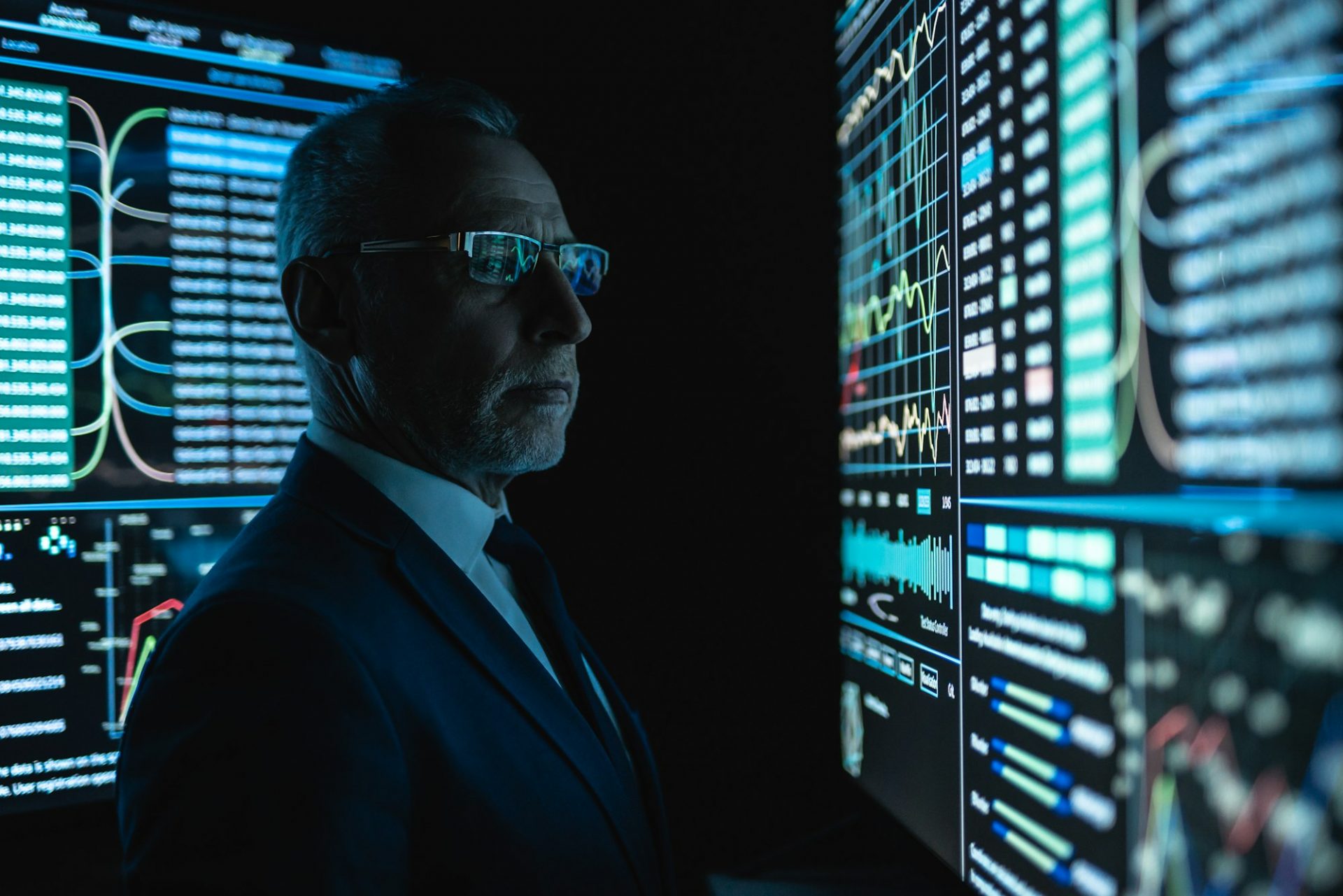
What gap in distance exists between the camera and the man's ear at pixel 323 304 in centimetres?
99

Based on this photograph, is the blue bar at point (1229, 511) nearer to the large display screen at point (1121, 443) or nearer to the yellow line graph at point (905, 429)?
the large display screen at point (1121, 443)

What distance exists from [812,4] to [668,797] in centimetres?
137

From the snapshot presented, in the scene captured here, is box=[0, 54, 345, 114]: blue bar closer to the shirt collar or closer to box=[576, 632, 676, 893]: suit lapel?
the shirt collar

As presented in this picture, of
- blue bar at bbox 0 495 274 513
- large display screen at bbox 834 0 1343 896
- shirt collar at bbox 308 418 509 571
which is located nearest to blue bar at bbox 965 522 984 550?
large display screen at bbox 834 0 1343 896

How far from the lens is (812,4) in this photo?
1.40 meters

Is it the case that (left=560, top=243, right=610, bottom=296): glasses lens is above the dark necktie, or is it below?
above

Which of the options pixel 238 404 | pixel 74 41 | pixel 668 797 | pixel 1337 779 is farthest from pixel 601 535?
pixel 1337 779

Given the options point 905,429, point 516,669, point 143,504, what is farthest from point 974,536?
point 143,504

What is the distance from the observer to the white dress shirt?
3.08 ft

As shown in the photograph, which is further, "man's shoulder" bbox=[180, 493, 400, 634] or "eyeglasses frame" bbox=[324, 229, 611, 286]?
"eyeglasses frame" bbox=[324, 229, 611, 286]

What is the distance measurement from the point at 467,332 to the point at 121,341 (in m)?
0.57

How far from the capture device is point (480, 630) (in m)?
0.86

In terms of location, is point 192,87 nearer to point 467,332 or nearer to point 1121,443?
point 467,332

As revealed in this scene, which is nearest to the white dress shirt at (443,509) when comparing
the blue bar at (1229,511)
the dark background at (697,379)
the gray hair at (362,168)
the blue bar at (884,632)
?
the gray hair at (362,168)
